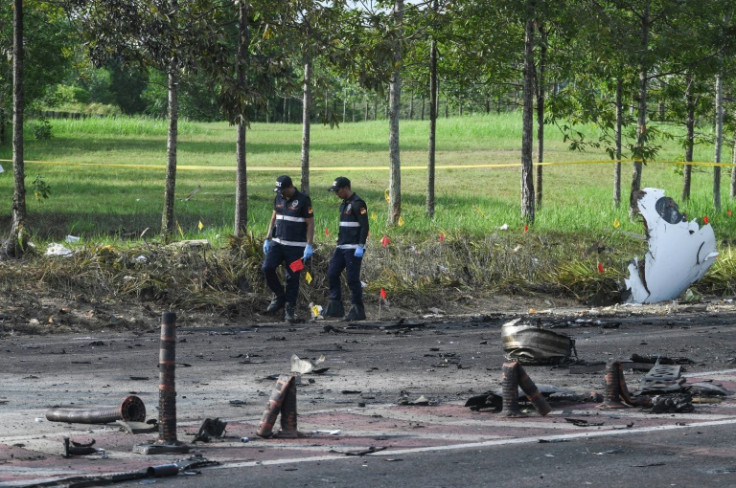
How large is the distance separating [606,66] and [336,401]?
15.1 m

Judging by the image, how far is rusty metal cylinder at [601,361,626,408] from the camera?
30.6ft

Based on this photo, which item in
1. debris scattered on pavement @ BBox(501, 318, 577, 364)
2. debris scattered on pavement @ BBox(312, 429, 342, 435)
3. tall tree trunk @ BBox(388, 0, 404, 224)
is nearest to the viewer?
debris scattered on pavement @ BBox(312, 429, 342, 435)

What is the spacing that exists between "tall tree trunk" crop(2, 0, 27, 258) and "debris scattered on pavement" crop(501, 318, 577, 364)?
26.2 ft

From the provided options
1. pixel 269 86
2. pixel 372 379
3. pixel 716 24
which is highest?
pixel 716 24

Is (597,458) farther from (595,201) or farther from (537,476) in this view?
(595,201)

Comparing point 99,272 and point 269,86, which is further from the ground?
point 269,86

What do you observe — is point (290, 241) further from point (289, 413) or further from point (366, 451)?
point (366, 451)

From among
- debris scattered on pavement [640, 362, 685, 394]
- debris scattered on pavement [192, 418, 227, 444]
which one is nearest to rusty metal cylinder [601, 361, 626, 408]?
debris scattered on pavement [640, 362, 685, 394]

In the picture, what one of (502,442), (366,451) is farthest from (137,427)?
(502,442)

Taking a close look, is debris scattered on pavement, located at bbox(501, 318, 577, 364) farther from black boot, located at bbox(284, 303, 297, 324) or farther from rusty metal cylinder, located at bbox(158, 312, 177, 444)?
rusty metal cylinder, located at bbox(158, 312, 177, 444)

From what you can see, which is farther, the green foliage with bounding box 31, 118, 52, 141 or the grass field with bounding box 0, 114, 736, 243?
the green foliage with bounding box 31, 118, 52, 141

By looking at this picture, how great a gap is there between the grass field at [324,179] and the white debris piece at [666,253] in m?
2.88

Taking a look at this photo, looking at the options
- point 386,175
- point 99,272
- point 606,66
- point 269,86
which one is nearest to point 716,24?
point 606,66

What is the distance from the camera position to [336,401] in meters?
9.74
